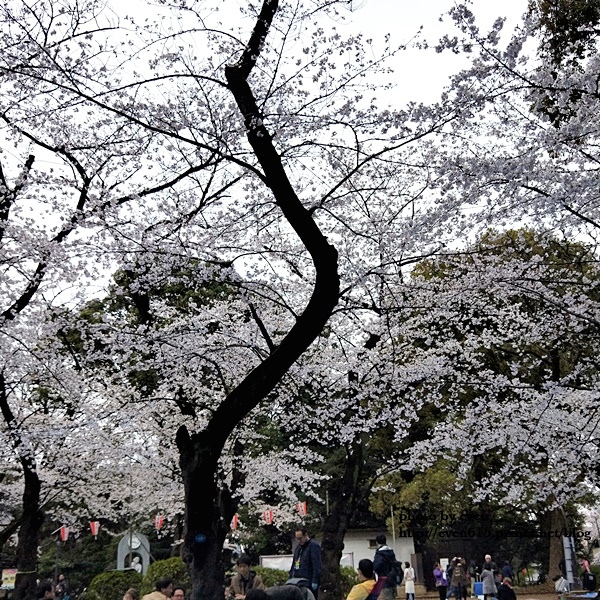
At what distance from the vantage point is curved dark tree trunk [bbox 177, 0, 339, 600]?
513cm

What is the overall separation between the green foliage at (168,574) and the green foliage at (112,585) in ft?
4.39

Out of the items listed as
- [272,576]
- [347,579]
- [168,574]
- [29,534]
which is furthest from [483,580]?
[29,534]

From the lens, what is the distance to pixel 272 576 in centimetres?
1603

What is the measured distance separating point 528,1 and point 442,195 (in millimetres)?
2756

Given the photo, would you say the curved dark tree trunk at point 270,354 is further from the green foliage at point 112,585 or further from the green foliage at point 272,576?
the green foliage at point 112,585

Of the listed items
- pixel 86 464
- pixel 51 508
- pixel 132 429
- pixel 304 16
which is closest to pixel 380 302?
pixel 304 16

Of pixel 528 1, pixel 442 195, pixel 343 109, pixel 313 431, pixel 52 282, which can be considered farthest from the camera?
pixel 313 431

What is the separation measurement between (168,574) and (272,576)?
8.78ft

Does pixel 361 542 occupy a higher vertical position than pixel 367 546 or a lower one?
higher

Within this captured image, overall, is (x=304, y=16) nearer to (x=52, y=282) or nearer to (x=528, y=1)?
(x=528, y=1)

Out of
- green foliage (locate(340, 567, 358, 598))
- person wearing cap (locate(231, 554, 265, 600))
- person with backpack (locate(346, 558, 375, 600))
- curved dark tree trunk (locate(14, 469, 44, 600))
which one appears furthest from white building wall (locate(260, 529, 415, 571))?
person with backpack (locate(346, 558, 375, 600))

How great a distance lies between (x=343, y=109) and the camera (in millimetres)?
5852

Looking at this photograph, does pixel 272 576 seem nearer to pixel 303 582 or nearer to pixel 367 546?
pixel 303 582

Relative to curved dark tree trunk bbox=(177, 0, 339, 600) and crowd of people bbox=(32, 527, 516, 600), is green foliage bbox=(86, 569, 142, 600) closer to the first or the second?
crowd of people bbox=(32, 527, 516, 600)
